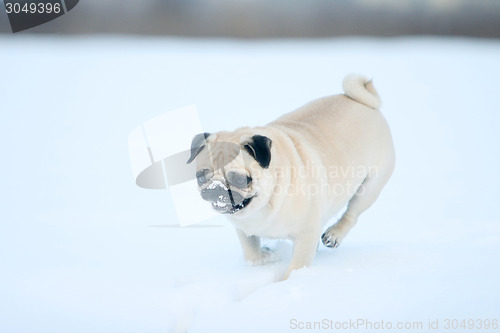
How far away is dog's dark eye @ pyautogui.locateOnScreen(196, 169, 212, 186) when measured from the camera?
2.41 metres

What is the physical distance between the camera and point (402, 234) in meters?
3.27

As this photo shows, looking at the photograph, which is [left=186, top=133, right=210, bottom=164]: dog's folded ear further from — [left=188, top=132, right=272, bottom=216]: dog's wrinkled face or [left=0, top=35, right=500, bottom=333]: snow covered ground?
[left=0, top=35, right=500, bottom=333]: snow covered ground

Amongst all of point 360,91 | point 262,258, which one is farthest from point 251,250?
point 360,91

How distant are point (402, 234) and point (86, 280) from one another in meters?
1.71

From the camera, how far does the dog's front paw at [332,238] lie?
3117mm

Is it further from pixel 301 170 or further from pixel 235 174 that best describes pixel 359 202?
pixel 235 174

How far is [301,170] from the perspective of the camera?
2.68m

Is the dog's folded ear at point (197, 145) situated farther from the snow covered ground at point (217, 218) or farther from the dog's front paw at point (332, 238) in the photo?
the dog's front paw at point (332, 238)

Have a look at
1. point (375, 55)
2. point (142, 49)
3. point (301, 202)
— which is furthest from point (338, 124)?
point (142, 49)

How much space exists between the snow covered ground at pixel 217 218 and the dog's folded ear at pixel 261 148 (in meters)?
0.50

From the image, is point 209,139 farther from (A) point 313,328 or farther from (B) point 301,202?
(A) point 313,328

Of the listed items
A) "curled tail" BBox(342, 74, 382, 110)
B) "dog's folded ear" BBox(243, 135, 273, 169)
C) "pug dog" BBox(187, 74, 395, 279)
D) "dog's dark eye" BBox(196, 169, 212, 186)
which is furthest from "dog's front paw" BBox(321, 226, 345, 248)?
"dog's dark eye" BBox(196, 169, 212, 186)

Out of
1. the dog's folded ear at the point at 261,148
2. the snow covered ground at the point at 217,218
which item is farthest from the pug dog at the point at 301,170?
the snow covered ground at the point at 217,218

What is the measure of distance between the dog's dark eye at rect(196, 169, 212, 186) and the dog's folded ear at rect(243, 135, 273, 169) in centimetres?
20
